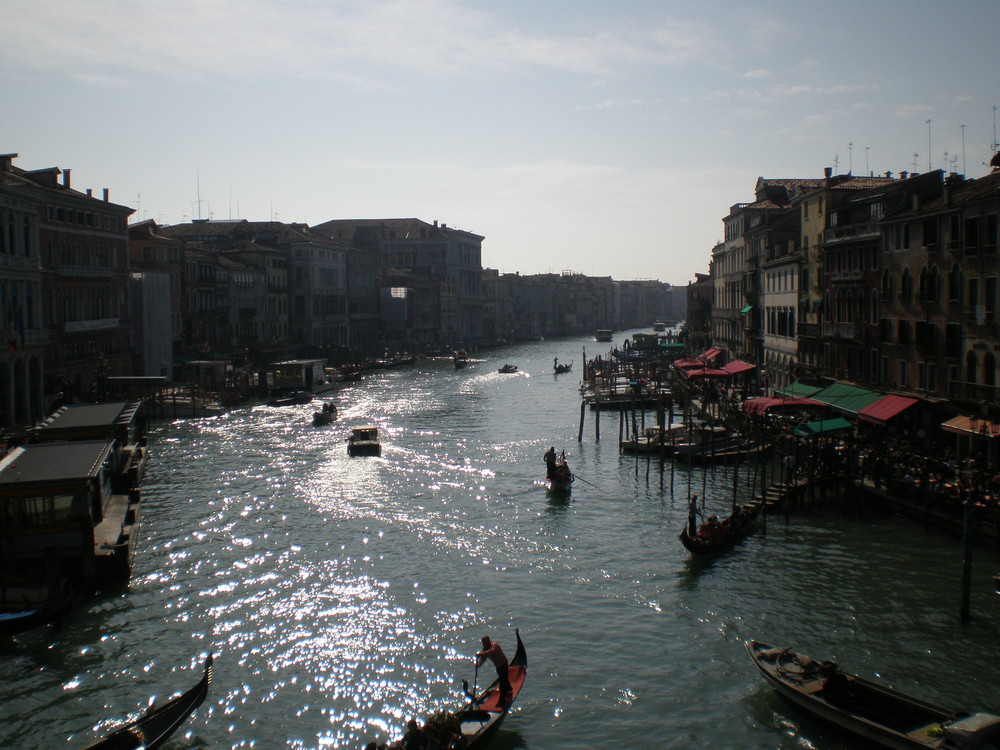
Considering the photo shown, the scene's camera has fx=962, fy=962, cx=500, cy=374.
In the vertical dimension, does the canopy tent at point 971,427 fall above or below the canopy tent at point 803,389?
below

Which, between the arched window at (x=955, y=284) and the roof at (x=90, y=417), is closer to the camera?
the arched window at (x=955, y=284)

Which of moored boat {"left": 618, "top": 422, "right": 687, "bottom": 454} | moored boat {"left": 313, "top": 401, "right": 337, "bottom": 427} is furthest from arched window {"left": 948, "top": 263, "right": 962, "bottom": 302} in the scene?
moored boat {"left": 313, "top": 401, "right": 337, "bottom": 427}

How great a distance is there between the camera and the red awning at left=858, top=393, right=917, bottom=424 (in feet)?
87.7

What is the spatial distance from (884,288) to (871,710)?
20492 mm

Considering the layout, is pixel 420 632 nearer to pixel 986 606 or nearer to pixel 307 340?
pixel 986 606

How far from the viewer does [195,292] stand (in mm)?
59938

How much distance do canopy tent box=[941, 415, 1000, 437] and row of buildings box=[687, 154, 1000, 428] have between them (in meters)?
0.63

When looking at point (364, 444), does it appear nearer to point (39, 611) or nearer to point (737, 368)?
point (737, 368)

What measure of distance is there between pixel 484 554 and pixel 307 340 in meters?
60.9

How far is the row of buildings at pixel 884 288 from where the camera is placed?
2470 centimetres

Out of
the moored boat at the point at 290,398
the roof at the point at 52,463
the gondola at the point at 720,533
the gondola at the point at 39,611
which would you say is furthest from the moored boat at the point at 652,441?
the moored boat at the point at 290,398

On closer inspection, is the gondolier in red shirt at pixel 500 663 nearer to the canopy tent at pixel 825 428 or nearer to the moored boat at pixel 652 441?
the canopy tent at pixel 825 428

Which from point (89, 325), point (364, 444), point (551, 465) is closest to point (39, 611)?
point (551, 465)

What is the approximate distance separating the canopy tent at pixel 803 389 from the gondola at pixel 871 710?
774 inches
